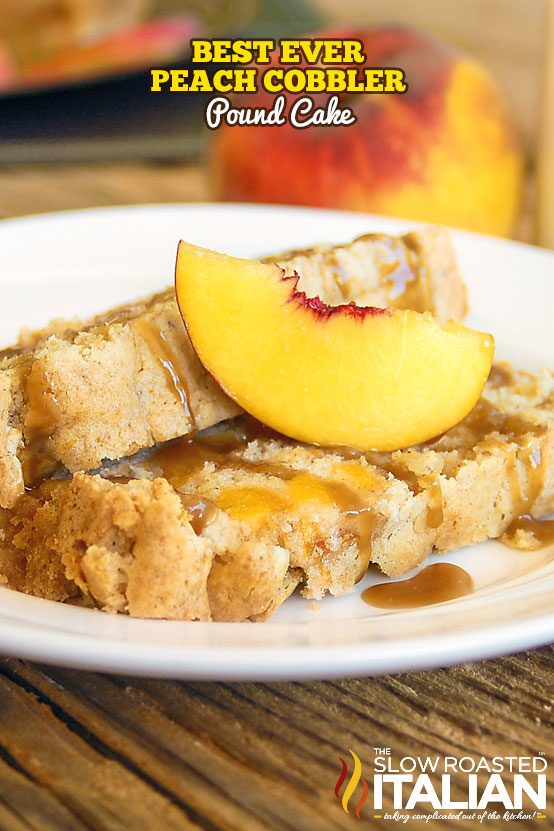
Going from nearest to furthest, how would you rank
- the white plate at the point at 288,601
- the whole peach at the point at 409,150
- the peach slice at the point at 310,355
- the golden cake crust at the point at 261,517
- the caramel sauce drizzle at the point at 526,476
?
1. the white plate at the point at 288,601
2. the golden cake crust at the point at 261,517
3. the peach slice at the point at 310,355
4. the caramel sauce drizzle at the point at 526,476
5. the whole peach at the point at 409,150

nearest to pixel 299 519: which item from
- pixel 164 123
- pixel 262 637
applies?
pixel 262 637

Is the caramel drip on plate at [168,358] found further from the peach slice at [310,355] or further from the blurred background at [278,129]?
the blurred background at [278,129]

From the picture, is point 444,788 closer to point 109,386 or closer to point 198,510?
point 198,510

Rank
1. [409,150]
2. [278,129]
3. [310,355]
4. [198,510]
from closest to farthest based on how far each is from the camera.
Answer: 1. [198,510]
2. [310,355]
3. [409,150]
4. [278,129]

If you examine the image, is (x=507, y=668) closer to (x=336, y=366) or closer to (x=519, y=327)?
(x=336, y=366)

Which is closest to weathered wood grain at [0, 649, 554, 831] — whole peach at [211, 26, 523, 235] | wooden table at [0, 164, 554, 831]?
wooden table at [0, 164, 554, 831]

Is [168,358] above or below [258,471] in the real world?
above

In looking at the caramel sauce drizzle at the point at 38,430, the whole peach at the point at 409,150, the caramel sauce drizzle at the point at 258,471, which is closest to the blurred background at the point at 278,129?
the whole peach at the point at 409,150

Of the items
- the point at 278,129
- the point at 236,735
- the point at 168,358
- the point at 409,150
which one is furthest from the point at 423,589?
the point at 278,129
